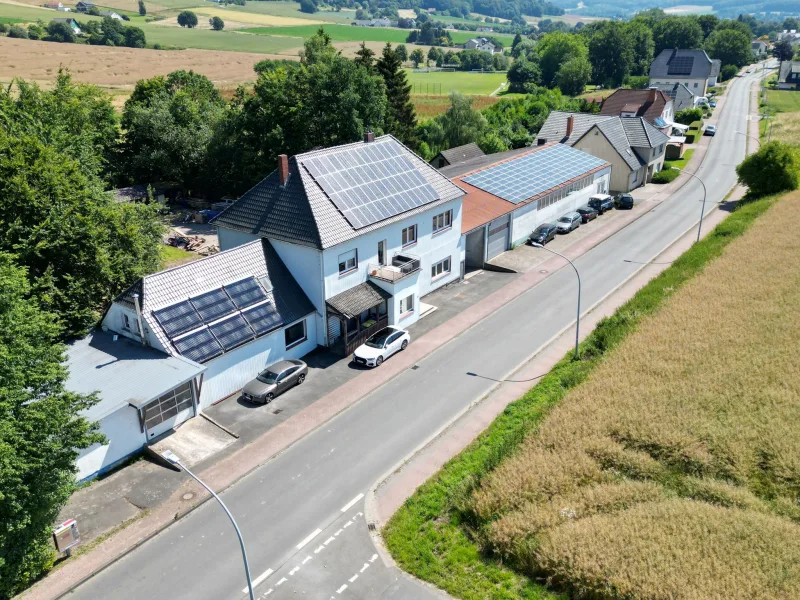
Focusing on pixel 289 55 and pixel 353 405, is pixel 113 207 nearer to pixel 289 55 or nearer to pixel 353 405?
pixel 353 405

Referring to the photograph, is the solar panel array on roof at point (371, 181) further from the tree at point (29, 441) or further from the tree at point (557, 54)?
the tree at point (557, 54)

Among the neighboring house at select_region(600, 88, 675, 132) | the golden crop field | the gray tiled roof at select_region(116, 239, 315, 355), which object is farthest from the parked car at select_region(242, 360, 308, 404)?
the neighboring house at select_region(600, 88, 675, 132)

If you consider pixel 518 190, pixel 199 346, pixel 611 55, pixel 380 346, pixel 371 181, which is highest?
pixel 371 181

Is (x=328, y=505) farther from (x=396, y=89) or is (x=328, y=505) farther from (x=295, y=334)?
(x=396, y=89)

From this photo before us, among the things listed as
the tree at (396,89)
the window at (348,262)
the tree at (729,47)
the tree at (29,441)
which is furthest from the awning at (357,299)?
the tree at (729,47)

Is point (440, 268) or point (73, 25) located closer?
point (440, 268)

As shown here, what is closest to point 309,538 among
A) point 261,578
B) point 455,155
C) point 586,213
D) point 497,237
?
point 261,578
